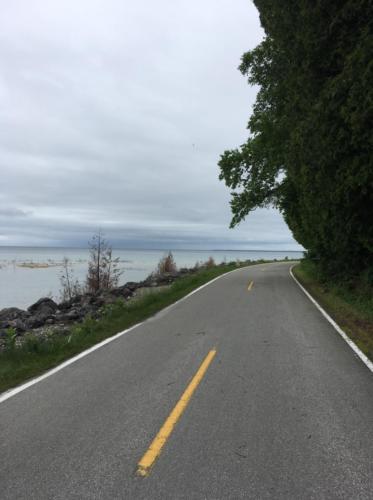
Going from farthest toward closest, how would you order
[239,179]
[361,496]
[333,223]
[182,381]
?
[239,179]
[333,223]
[182,381]
[361,496]

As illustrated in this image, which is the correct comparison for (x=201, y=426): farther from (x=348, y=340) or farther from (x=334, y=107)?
(x=334, y=107)

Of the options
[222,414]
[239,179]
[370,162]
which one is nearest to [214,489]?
[222,414]

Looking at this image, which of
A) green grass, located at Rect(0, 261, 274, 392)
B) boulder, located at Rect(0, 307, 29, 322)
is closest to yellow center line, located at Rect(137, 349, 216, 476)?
green grass, located at Rect(0, 261, 274, 392)

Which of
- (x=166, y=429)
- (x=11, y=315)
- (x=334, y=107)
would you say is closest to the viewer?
(x=166, y=429)

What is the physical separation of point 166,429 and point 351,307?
32.8 ft

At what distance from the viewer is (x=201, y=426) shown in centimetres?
436

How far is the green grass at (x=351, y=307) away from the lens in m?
8.72

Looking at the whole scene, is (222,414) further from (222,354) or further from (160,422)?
(222,354)

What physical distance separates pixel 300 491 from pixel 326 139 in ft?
28.2

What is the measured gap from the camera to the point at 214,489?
3.21 m

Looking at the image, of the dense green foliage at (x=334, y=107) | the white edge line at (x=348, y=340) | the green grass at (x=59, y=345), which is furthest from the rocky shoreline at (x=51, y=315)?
the dense green foliage at (x=334, y=107)

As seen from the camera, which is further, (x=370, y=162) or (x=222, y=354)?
(x=370, y=162)

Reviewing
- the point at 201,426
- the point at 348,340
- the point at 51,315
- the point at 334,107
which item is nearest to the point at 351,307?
the point at 348,340

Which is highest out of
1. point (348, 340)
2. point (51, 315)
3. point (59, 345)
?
point (348, 340)
